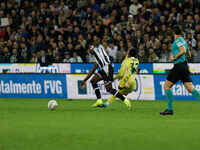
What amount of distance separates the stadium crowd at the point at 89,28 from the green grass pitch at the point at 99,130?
8040 millimetres

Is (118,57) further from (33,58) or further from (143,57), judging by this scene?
(33,58)

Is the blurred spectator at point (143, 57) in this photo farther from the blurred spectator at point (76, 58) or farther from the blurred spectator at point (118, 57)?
the blurred spectator at point (76, 58)

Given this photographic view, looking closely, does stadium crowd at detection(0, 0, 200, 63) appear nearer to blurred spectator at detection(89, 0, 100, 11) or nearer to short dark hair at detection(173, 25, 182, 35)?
blurred spectator at detection(89, 0, 100, 11)

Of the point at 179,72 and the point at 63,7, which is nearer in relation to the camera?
the point at 179,72

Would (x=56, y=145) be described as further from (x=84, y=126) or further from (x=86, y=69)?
(x=86, y=69)

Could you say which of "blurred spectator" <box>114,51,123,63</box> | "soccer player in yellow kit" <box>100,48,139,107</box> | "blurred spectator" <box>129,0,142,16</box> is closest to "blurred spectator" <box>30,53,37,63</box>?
"blurred spectator" <box>114,51,123,63</box>

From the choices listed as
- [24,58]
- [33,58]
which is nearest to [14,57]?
[24,58]

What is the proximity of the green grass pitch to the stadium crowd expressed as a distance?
804 cm

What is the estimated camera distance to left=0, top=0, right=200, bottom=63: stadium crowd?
2097 centimetres

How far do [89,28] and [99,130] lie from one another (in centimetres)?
1438

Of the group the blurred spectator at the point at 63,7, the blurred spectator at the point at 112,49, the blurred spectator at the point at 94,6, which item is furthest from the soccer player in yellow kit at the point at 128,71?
the blurred spectator at the point at 63,7

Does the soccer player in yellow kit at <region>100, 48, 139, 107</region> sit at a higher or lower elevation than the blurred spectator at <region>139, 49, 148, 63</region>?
lower

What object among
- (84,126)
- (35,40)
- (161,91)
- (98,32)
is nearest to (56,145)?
(84,126)

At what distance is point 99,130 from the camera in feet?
30.7
